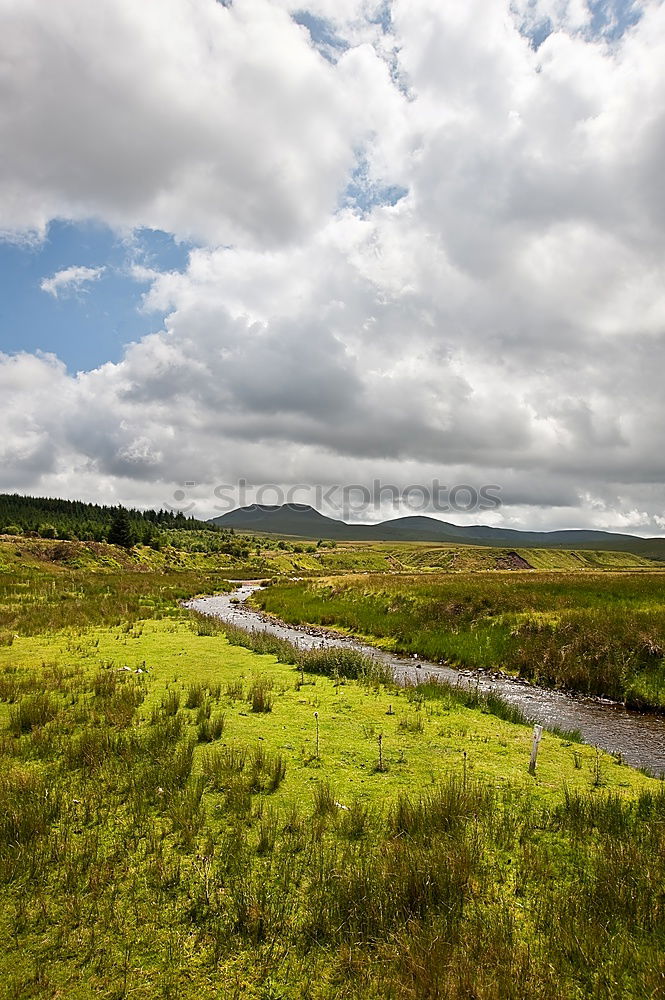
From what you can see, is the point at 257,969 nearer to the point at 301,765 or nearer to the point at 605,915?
the point at 605,915

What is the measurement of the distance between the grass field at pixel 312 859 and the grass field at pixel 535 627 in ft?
24.0

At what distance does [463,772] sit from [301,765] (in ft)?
9.40

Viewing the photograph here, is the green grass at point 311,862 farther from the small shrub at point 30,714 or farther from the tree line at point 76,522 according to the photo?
the tree line at point 76,522

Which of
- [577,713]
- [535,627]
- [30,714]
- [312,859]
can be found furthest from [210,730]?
[535,627]

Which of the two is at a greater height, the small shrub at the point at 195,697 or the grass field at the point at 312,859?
the grass field at the point at 312,859

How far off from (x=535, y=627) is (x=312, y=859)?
58.6ft

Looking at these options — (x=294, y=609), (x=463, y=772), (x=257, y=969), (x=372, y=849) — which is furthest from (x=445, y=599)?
(x=257, y=969)

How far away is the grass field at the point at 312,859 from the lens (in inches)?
174

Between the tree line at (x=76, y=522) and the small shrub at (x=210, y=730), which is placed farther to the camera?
the tree line at (x=76, y=522)

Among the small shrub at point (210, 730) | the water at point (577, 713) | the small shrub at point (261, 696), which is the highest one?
the small shrub at point (210, 730)

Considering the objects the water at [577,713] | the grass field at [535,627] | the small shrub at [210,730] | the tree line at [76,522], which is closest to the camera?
the small shrub at [210,730]

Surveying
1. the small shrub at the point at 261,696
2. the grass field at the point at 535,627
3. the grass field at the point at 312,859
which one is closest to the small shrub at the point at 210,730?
the grass field at the point at 312,859

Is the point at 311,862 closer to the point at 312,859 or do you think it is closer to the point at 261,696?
→ the point at 312,859

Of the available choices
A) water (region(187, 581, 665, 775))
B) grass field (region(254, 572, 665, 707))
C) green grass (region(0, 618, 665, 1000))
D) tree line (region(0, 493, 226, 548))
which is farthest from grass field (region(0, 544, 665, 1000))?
tree line (region(0, 493, 226, 548))
